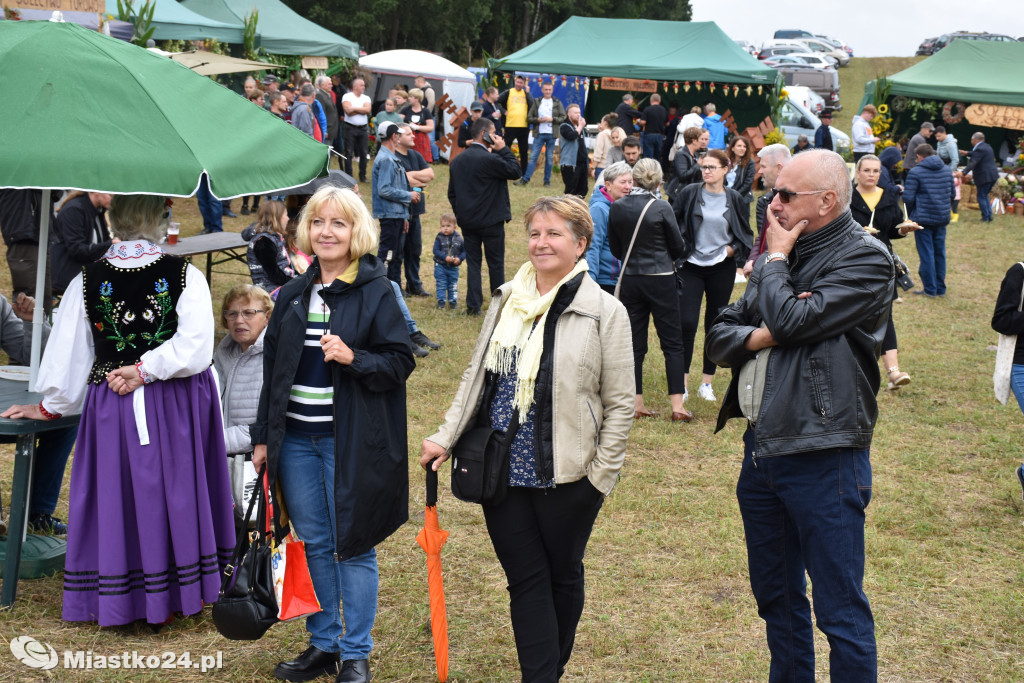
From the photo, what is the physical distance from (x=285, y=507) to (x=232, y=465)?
1208mm

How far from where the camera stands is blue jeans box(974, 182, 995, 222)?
18.5 m

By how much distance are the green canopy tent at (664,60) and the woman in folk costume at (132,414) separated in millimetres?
18122

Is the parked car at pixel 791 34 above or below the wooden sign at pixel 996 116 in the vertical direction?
above

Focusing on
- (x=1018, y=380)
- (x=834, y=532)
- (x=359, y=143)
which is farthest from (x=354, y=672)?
(x=359, y=143)

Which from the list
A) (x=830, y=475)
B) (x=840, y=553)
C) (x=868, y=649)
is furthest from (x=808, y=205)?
(x=868, y=649)

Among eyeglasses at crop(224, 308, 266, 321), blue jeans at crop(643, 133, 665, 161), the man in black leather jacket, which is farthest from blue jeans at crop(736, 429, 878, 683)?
blue jeans at crop(643, 133, 665, 161)

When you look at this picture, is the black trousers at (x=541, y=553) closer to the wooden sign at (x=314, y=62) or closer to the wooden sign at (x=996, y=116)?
the wooden sign at (x=314, y=62)

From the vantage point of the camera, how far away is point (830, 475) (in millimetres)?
2842

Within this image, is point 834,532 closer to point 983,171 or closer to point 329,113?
point 329,113

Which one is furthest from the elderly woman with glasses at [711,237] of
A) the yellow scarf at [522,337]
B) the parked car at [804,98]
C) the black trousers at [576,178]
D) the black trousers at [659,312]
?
the parked car at [804,98]

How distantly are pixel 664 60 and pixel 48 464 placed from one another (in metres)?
18.6

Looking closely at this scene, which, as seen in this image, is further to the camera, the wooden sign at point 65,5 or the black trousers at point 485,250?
the black trousers at point 485,250

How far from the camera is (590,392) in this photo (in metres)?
3.17

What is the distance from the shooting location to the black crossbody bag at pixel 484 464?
3168 mm
